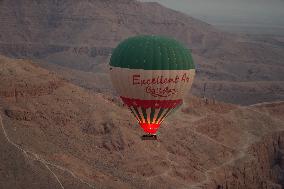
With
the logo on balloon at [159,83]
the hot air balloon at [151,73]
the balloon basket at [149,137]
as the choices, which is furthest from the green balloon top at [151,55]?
the balloon basket at [149,137]

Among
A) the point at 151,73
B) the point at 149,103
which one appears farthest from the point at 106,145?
the point at 151,73

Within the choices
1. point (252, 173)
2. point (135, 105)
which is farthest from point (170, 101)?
point (252, 173)

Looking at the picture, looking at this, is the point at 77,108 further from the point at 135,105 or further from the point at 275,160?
the point at 275,160

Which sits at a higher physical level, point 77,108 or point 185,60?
point 185,60

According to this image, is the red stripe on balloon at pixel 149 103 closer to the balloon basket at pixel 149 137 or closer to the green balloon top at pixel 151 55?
the balloon basket at pixel 149 137

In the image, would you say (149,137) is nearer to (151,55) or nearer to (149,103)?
(149,103)

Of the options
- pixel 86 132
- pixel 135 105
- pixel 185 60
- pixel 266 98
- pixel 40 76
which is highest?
pixel 185 60

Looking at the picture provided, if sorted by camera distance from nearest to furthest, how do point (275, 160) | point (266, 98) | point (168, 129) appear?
point (168, 129)
point (275, 160)
point (266, 98)
